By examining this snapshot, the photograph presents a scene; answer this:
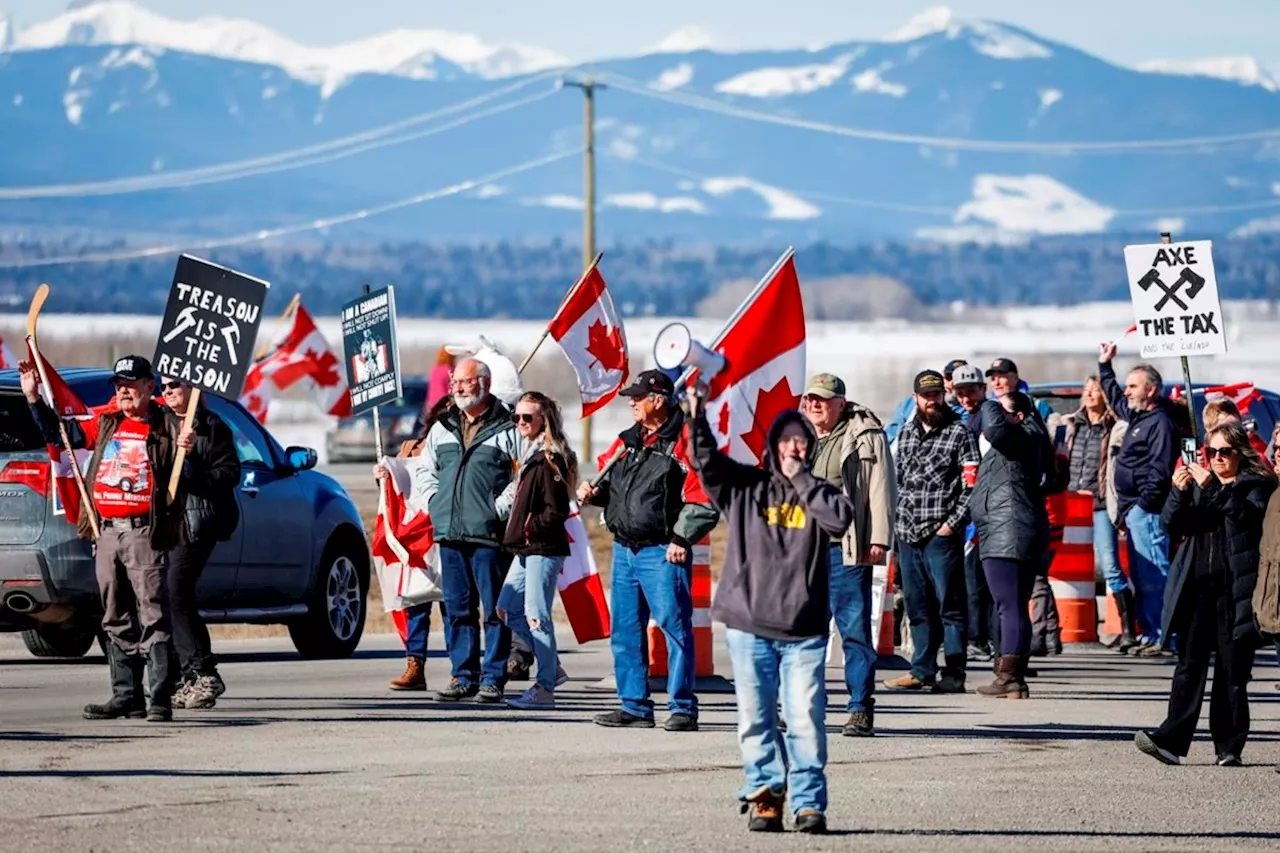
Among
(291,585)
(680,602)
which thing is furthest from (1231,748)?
(291,585)

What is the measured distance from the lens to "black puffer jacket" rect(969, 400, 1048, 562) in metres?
14.8

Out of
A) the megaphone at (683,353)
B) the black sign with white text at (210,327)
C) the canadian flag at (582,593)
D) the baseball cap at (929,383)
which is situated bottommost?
the canadian flag at (582,593)

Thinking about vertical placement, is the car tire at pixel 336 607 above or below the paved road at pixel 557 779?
above

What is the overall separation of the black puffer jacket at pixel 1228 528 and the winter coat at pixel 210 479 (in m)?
4.44

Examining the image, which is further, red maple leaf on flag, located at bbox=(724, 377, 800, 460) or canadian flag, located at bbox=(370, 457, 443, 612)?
canadian flag, located at bbox=(370, 457, 443, 612)

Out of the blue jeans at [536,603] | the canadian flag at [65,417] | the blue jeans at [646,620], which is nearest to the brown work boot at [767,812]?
the blue jeans at [646,620]

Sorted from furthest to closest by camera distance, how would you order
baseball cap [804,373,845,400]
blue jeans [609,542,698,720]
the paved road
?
1. baseball cap [804,373,845,400]
2. blue jeans [609,542,698,720]
3. the paved road

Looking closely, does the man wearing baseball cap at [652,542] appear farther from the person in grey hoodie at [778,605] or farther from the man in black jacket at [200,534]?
the person in grey hoodie at [778,605]

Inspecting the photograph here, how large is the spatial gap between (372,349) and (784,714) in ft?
25.0

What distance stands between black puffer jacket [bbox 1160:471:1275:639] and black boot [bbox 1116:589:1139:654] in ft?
22.7

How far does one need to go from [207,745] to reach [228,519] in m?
1.71

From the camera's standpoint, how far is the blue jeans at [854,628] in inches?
506

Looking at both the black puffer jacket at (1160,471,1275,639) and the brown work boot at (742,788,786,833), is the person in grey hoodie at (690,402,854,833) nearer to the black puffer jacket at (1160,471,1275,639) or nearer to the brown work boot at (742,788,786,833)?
the brown work boot at (742,788,786,833)

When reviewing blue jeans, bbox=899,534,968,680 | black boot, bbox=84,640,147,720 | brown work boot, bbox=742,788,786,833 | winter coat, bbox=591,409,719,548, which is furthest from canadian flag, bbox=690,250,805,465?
brown work boot, bbox=742,788,786,833
